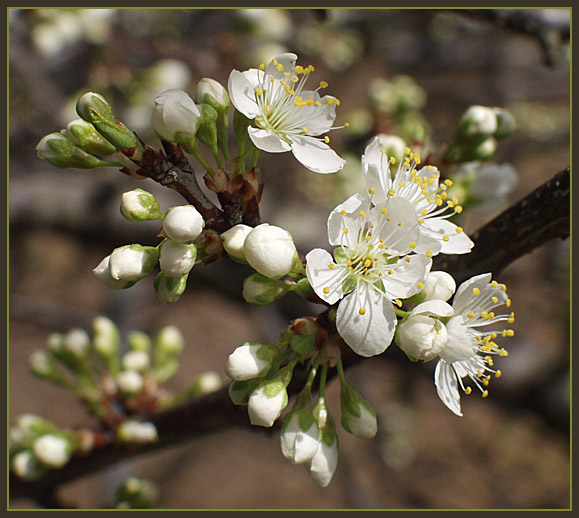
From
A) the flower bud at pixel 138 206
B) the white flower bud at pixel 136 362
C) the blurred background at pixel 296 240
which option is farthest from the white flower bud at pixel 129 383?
the flower bud at pixel 138 206

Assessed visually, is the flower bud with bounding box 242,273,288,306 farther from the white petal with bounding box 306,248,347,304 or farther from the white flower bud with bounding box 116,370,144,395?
the white flower bud with bounding box 116,370,144,395

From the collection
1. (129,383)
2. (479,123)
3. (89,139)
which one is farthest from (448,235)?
(129,383)

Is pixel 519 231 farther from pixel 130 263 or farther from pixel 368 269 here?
pixel 130 263

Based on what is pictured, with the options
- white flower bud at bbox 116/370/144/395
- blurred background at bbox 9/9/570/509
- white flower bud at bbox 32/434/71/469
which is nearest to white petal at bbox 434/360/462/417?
blurred background at bbox 9/9/570/509

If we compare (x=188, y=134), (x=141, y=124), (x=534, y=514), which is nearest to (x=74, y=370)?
(x=188, y=134)

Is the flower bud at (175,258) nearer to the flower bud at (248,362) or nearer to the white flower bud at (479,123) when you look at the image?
the flower bud at (248,362)

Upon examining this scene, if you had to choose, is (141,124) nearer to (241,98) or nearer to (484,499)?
(241,98)
